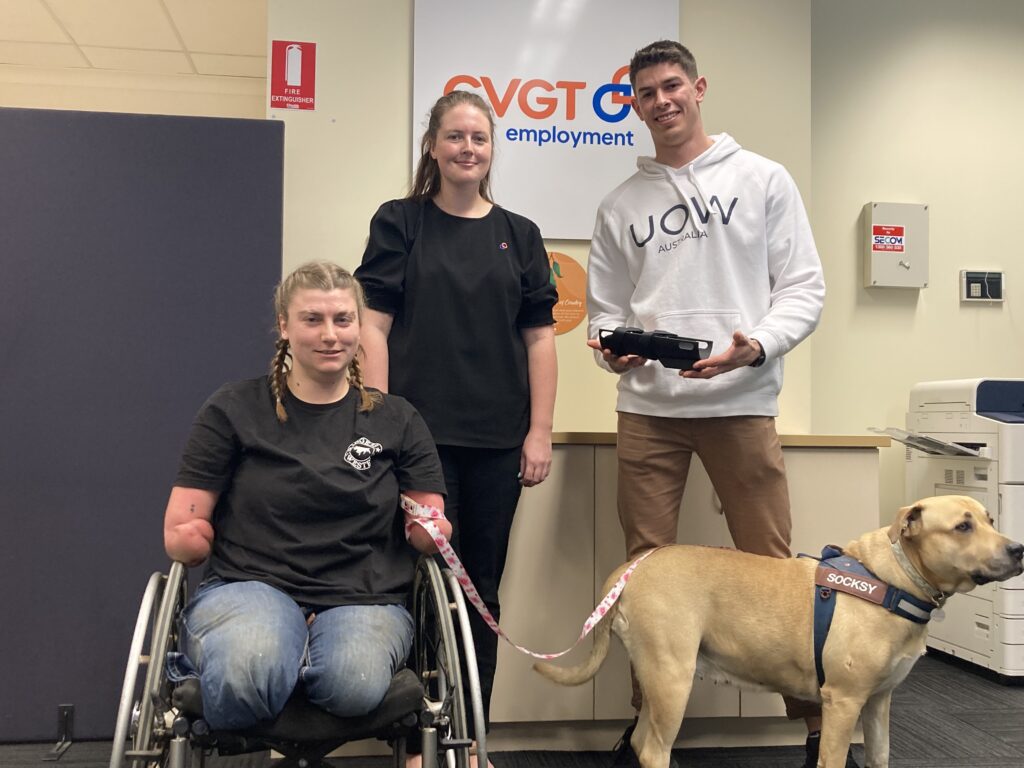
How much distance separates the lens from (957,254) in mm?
3844

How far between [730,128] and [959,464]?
1.59 metres

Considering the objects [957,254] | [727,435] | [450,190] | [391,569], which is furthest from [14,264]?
[957,254]

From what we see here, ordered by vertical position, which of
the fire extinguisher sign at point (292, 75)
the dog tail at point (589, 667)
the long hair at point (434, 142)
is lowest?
the dog tail at point (589, 667)

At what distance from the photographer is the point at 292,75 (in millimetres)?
3016

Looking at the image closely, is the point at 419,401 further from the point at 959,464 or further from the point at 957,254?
the point at 957,254

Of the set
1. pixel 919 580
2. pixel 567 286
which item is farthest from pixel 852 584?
pixel 567 286

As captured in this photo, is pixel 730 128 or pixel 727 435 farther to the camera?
pixel 730 128

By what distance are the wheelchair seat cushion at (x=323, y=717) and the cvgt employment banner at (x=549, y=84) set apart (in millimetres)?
2092

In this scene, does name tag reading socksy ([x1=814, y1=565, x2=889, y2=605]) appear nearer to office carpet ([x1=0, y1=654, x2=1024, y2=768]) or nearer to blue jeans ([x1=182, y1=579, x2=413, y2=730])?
office carpet ([x1=0, y1=654, x2=1024, y2=768])

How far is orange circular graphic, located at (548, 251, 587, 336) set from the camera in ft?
10.3

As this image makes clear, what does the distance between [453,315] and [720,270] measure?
647mm

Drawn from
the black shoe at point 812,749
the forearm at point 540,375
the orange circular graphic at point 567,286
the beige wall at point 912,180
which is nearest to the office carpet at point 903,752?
A: the black shoe at point 812,749

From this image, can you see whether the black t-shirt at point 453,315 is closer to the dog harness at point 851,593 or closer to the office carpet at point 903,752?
the dog harness at point 851,593

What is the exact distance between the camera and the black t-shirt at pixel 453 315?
196 cm
